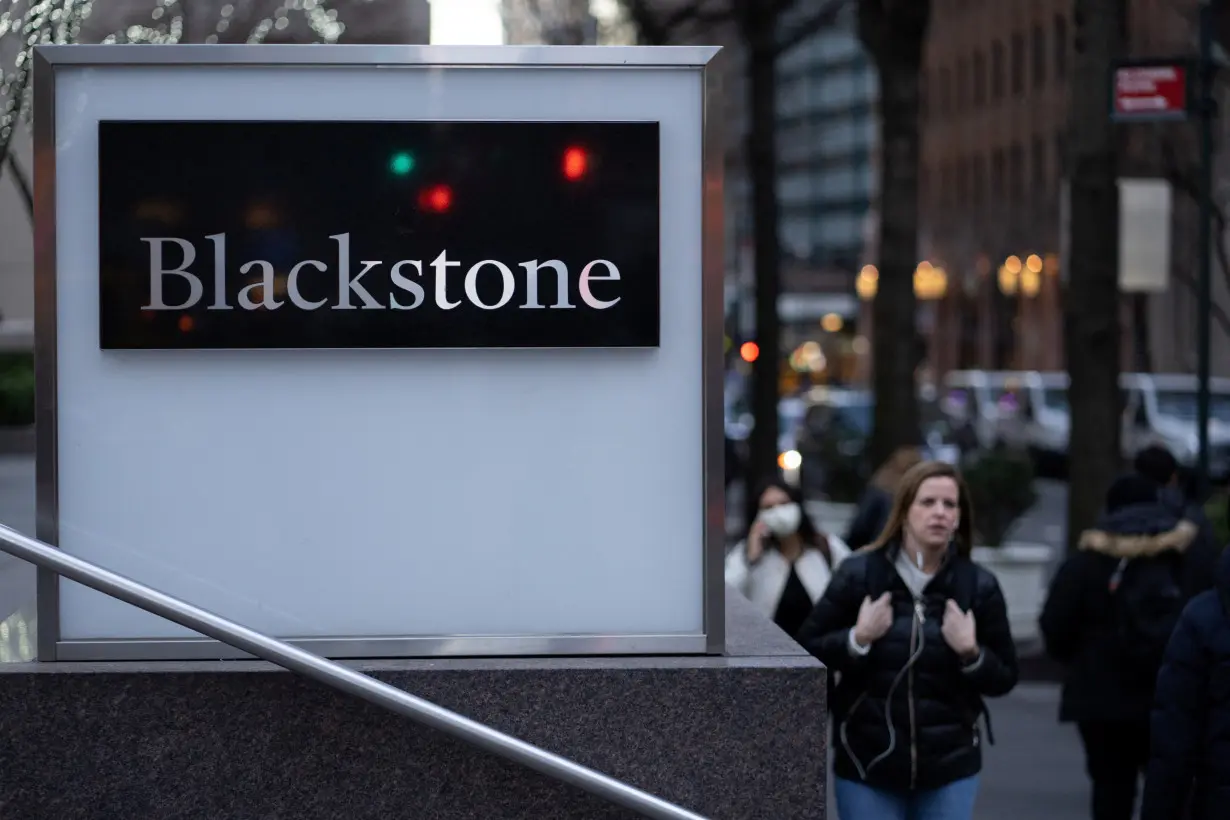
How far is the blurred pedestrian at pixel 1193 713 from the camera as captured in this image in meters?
5.47

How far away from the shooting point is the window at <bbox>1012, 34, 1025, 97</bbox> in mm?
65312

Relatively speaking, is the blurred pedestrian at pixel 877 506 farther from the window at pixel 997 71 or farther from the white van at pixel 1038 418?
the window at pixel 997 71

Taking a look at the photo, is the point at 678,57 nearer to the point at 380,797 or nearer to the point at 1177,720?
the point at 380,797

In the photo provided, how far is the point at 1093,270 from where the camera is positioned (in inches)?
583

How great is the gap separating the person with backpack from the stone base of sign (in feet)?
12.9

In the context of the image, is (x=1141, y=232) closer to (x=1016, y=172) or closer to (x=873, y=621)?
(x=873, y=621)

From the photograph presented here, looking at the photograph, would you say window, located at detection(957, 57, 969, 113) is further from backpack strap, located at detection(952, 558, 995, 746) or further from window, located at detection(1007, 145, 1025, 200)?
backpack strap, located at detection(952, 558, 995, 746)

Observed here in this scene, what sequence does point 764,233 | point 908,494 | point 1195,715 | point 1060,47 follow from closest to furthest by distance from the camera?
1. point 1195,715
2. point 908,494
3. point 764,233
4. point 1060,47

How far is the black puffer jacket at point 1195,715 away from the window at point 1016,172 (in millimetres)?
62841

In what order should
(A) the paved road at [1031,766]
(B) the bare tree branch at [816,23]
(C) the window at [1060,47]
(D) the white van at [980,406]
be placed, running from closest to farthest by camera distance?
(A) the paved road at [1031,766] < (B) the bare tree branch at [816,23] < (D) the white van at [980,406] < (C) the window at [1060,47]

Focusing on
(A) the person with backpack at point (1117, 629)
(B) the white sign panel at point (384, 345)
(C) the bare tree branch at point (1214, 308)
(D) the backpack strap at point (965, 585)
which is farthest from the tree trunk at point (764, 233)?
(B) the white sign panel at point (384, 345)

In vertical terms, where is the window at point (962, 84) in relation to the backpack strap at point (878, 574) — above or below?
above

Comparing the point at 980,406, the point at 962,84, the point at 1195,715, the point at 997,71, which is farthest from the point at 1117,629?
the point at 962,84

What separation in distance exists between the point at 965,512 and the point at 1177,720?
4.41ft
